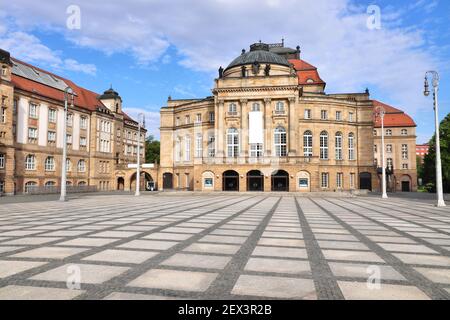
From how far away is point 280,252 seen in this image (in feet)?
25.1

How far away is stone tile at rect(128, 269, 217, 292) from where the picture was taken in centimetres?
500

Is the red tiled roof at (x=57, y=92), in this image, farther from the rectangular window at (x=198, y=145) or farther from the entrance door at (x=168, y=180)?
the rectangular window at (x=198, y=145)

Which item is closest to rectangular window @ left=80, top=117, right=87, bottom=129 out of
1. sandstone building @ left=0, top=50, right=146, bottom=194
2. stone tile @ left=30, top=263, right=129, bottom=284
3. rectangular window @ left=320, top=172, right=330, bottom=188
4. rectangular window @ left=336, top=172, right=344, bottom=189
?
sandstone building @ left=0, top=50, right=146, bottom=194

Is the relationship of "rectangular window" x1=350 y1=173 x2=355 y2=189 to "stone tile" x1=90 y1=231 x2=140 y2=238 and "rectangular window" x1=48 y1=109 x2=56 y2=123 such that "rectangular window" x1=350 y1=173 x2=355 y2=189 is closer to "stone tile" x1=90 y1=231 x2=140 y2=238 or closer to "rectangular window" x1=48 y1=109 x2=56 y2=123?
"rectangular window" x1=48 y1=109 x2=56 y2=123

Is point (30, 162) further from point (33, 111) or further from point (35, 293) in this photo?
point (35, 293)

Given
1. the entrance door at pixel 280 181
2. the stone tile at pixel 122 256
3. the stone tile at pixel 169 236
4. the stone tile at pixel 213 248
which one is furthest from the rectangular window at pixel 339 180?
the stone tile at pixel 122 256

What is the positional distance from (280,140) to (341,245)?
4235 cm

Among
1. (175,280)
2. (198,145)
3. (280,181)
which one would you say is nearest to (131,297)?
(175,280)

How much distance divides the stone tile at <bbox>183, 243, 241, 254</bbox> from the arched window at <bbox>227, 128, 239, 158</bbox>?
43.0 m

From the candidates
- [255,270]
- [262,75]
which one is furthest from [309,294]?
[262,75]

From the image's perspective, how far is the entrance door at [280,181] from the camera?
46531mm

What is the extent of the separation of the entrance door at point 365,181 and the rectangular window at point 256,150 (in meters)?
19.2

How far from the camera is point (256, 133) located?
1971 inches

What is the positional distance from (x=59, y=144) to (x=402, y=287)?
2174 inches
